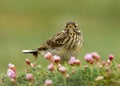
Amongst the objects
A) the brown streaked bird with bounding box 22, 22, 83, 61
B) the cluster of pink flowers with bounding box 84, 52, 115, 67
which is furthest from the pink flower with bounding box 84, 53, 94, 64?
the brown streaked bird with bounding box 22, 22, 83, 61

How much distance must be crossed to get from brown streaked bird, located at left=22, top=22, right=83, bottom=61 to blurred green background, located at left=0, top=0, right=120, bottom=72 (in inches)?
201

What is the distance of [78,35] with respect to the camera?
40.5ft

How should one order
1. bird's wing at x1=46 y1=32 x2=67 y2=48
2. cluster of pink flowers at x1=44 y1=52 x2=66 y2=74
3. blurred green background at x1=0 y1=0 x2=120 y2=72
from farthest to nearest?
blurred green background at x1=0 y1=0 x2=120 y2=72, bird's wing at x1=46 y1=32 x2=67 y2=48, cluster of pink flowers at x1=44 y1=52 x2=66 y2=74

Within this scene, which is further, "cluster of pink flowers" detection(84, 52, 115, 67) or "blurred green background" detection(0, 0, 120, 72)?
"blurred green background" detection(0, 0, 120, 72)

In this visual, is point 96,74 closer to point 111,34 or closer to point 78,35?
point 78,35

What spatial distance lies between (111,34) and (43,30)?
259cm

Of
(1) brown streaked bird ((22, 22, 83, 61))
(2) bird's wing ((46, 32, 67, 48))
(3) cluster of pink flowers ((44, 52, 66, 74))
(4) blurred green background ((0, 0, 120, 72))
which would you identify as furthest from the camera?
(4) blurred green background ((0, 0, 120, 72))

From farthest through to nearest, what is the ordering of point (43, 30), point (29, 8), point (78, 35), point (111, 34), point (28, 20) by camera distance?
point (29, 8)
point (28, 20)
point (43, 30)
point (111, 34)
point (78, 35)

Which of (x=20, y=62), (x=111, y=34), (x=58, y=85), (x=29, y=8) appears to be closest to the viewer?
(x=58, y=85)

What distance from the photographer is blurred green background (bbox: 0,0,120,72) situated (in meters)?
20.3

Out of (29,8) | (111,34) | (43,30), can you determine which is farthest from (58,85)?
(29,8)

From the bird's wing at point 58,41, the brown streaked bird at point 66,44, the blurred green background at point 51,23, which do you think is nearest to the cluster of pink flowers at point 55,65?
the brown streaked bird at point 66,44

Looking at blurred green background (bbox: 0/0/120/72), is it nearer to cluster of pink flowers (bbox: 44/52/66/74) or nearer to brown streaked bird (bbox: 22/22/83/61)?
brown streaked bird (bbox: 22/22/83/61)

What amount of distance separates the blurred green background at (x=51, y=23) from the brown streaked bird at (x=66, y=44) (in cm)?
510
